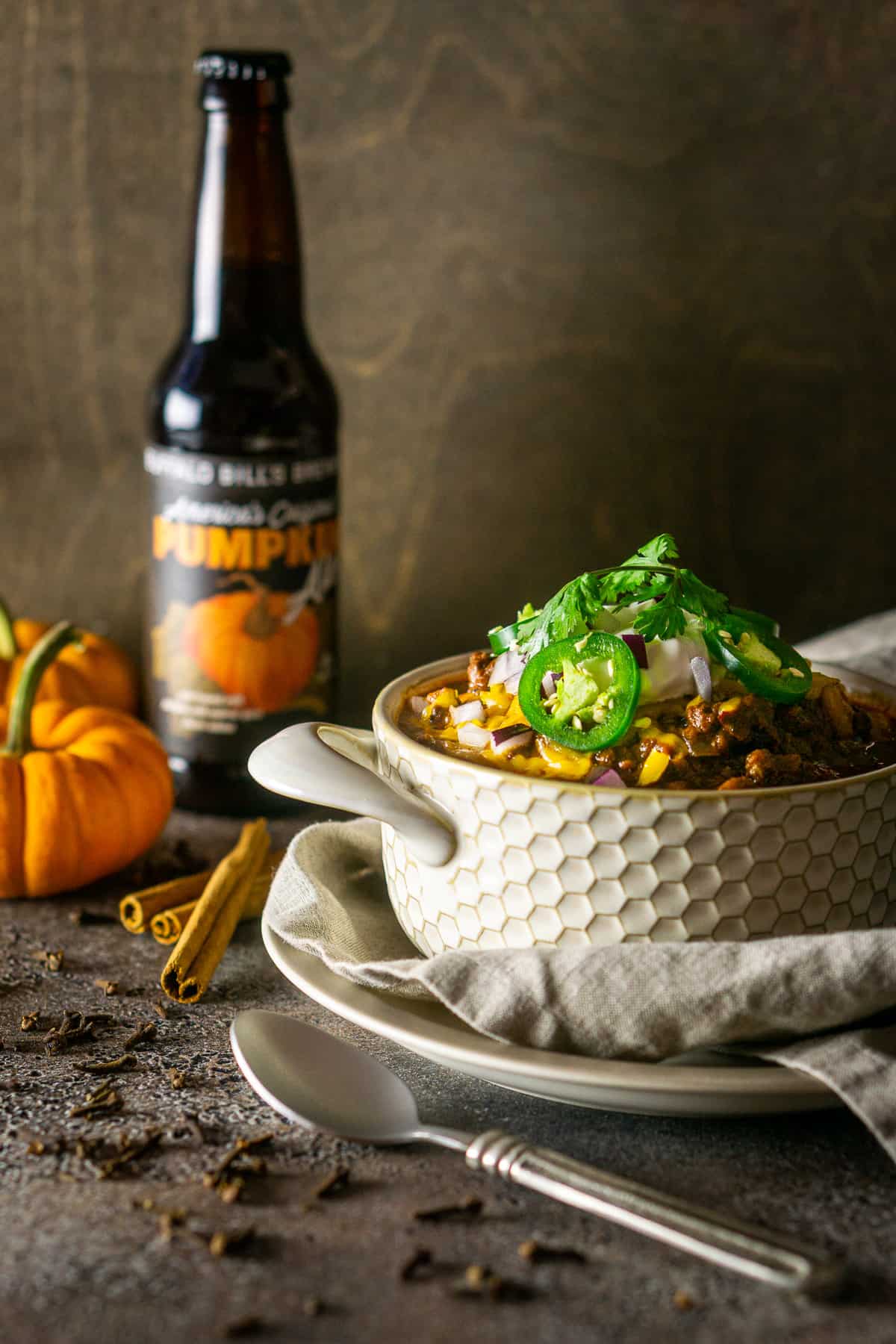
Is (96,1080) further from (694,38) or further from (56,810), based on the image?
(694,38)

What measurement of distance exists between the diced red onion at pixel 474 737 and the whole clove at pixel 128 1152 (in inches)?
11.0

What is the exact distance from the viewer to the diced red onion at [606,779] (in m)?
0.81

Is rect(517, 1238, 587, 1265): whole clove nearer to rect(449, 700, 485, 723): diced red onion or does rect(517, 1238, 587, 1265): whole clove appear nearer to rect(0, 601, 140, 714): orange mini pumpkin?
rect(449, 700, 485, 723): diced red onion

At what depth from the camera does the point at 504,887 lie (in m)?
0.83

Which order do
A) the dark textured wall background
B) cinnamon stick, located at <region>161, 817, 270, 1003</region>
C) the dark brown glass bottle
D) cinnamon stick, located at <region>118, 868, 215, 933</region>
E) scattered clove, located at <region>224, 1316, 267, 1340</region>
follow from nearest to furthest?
scattered clove, located at <region>224, 1316, 267, 1340</region>
cinnamon stick, located at <region>161, 817, 270, 1003</region>
cinnamon stick, located at <region>118, 868, 215, 933</region>
the dark brown glass bottle
the dark textured wall background

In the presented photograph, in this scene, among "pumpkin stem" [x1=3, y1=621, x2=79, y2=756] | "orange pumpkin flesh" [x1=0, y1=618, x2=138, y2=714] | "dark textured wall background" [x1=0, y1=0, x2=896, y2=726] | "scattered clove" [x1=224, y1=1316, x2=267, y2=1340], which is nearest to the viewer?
"scattered clove" [x1=224, y1=1316, x2=267, y2=1340]

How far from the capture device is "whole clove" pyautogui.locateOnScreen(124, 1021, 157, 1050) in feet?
2.97

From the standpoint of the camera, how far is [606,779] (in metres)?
0.81

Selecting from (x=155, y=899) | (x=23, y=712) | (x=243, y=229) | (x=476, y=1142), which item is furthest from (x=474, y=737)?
(x=243, y=229)

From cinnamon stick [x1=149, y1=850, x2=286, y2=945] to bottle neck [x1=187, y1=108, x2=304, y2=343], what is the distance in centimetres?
52

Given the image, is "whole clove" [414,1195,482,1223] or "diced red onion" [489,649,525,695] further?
"diced red onion" [489,649,525,695]

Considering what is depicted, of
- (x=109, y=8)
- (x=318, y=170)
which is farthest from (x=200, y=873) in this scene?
(x=109, y=8)

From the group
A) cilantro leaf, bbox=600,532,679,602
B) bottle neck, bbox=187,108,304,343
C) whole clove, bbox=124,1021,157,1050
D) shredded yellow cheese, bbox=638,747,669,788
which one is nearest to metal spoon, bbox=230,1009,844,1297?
whole clove, bbox=124,1021,157,1050

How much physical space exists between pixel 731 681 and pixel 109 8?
3.88 ft
